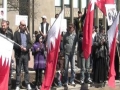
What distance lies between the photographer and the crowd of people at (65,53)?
38.8ft

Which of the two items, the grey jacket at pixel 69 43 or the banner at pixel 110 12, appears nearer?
the banner at pixel 110 12

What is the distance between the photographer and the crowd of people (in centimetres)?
1183

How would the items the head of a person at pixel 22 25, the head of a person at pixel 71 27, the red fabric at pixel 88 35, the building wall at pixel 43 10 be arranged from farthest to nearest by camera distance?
the building wall at pixel 43 10
the head of a person at pixel 71 27
the red fabric at pixel 88 35
the head of a person at pixel 22 25

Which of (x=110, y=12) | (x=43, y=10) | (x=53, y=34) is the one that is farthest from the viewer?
(x=43, y=10)

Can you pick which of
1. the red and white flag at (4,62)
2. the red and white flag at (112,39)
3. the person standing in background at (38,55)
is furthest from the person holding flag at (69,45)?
the red and white flag at (4,62)

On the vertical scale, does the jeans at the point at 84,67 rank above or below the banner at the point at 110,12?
below

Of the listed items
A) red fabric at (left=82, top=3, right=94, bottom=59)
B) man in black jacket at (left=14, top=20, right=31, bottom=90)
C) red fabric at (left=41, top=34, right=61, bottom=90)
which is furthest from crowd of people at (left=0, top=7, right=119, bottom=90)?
red fabric at (left=41, top=34, right=61, bottom=90)

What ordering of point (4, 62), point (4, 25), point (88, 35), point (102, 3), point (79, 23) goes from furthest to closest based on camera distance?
1. point (79, 23)
2. point (102, 3)
3. point (88, 35)
4. point (4, 25)
5. point (4, 62)

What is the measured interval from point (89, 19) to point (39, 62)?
77.1 inches

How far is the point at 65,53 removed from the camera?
12.7 meters

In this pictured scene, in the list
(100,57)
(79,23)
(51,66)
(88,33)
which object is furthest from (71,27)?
(51,66)

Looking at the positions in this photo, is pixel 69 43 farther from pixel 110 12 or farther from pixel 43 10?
pixel 43 10

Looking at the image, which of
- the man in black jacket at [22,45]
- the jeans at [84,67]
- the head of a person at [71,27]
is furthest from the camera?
the jeans at [84,67]

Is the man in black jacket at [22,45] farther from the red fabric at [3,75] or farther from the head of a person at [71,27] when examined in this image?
the red fabric at [3,75]
